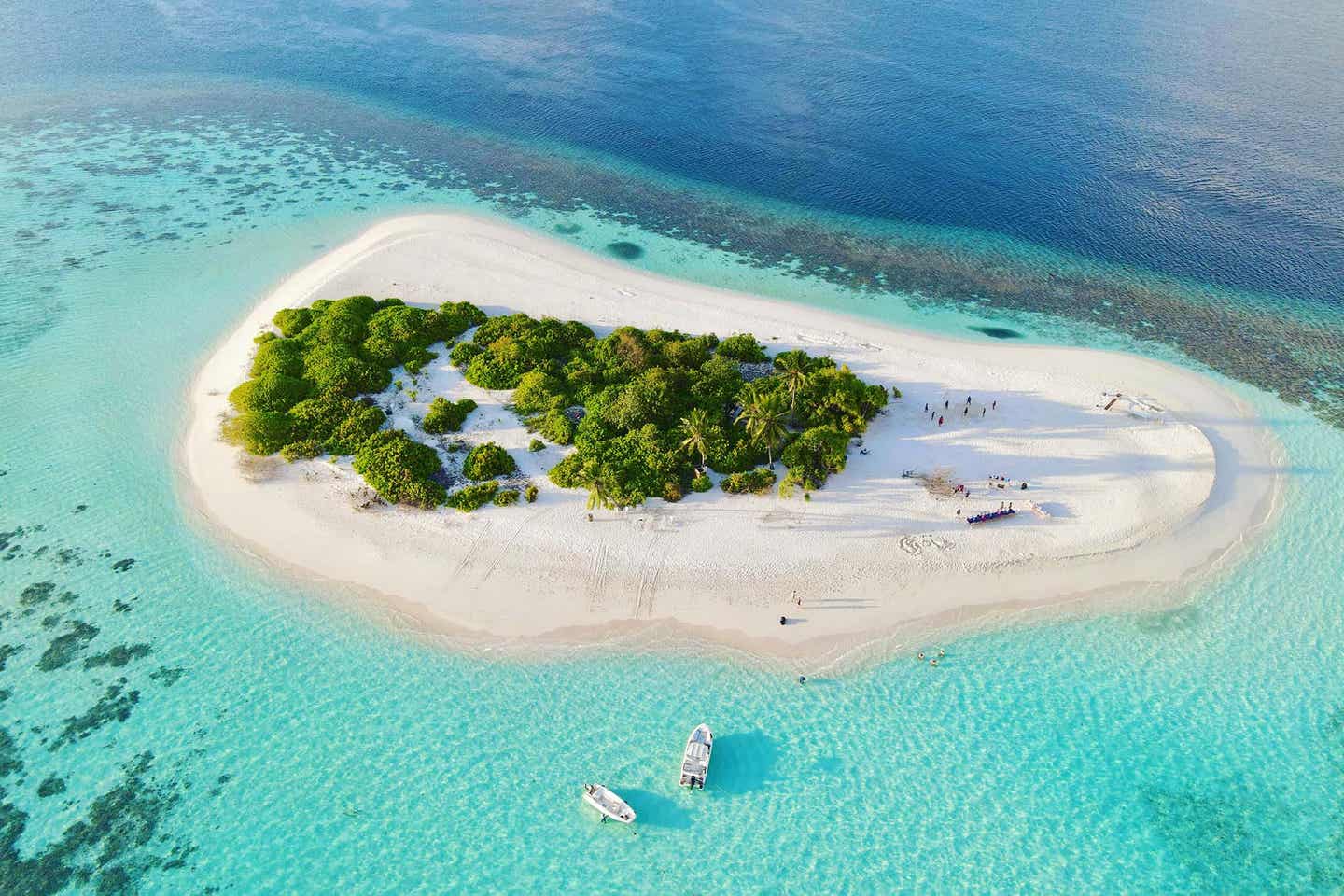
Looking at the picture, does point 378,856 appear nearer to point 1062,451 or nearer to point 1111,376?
point 1062,451

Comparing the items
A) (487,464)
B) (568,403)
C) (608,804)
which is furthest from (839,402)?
(608,804)

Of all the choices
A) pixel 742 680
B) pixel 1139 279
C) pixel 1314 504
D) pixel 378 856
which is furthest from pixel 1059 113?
pixel 378 856

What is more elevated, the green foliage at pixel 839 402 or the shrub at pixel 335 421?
the green foliage at pixel 839 402

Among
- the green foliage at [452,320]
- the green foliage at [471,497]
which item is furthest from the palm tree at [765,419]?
the green foliage at [452,320]

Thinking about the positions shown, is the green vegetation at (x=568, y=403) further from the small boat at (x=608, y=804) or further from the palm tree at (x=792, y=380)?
the small boat at (x=608, y=804)

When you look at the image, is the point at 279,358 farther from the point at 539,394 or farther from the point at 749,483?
the point at 749,483
